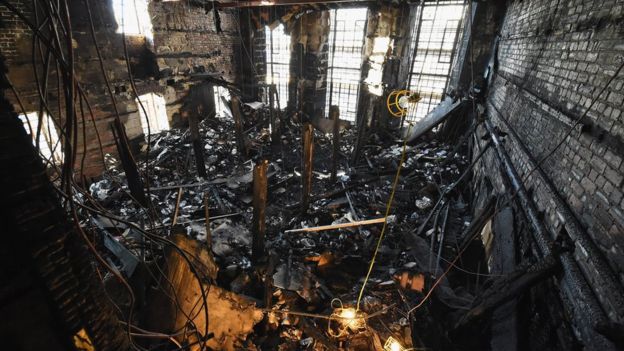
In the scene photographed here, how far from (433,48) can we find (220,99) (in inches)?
366

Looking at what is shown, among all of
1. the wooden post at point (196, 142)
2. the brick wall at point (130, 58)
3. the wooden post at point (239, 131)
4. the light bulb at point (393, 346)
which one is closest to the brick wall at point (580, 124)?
the light bulb at point (393, 346)

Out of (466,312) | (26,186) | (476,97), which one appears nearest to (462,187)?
(476,97)

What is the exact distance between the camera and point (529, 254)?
11.4ft

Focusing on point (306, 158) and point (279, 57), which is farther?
point (279, 57)

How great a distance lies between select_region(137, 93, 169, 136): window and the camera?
1037cm

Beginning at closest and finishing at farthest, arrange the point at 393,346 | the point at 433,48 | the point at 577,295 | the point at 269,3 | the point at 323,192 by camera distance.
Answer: the point at 577,295 → the point at 393,346 → the point at 323,192 → the point at 269,3 → the point at 433,48

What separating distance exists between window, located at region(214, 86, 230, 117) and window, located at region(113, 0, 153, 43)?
11.9ft

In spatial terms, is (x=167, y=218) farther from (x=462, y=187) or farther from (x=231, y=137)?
(x=462, y=187)

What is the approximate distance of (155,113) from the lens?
1070 centimetres

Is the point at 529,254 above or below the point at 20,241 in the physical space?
below

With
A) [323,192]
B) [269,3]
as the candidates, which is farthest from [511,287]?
[269,3]

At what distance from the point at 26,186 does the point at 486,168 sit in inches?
278

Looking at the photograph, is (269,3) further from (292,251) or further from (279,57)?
(292,251)

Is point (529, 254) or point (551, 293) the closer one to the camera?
point (551, 293)
